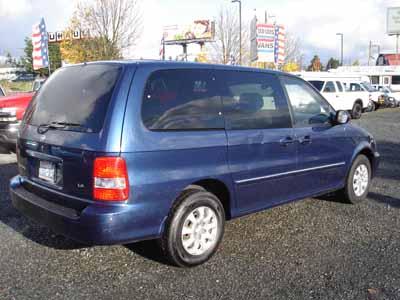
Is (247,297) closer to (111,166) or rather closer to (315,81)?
(111,166)

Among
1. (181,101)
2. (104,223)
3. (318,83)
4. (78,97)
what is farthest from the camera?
(318,83)

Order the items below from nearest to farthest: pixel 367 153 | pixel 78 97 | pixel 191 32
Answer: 1. pixel 78 97
2. pixel 367 153
3. pixel 191 32

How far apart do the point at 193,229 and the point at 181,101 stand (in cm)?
110

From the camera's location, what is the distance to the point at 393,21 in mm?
61406

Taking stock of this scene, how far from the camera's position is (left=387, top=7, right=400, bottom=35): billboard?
6116 centimetres

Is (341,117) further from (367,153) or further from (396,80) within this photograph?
(396,80)

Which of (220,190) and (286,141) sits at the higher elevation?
(286,141)

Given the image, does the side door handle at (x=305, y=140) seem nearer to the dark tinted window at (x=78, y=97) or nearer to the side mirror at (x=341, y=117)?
the side mirror at (x=341, y=117)

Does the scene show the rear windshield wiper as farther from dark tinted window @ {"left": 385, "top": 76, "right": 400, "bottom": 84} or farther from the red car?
dark tinted window @ {"left": 385, "top": 76, "right": 400, "bottom": 84}

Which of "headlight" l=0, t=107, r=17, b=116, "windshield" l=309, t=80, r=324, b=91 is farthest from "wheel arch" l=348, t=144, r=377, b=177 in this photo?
"windshield" l=309, t=80, r=324, b=91

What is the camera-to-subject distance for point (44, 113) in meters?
3.93

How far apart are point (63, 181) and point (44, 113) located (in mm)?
749

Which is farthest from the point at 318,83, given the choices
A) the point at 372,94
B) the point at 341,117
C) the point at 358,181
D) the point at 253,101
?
the point at 253,101

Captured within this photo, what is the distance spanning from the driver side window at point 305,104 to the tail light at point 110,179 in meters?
2.23
